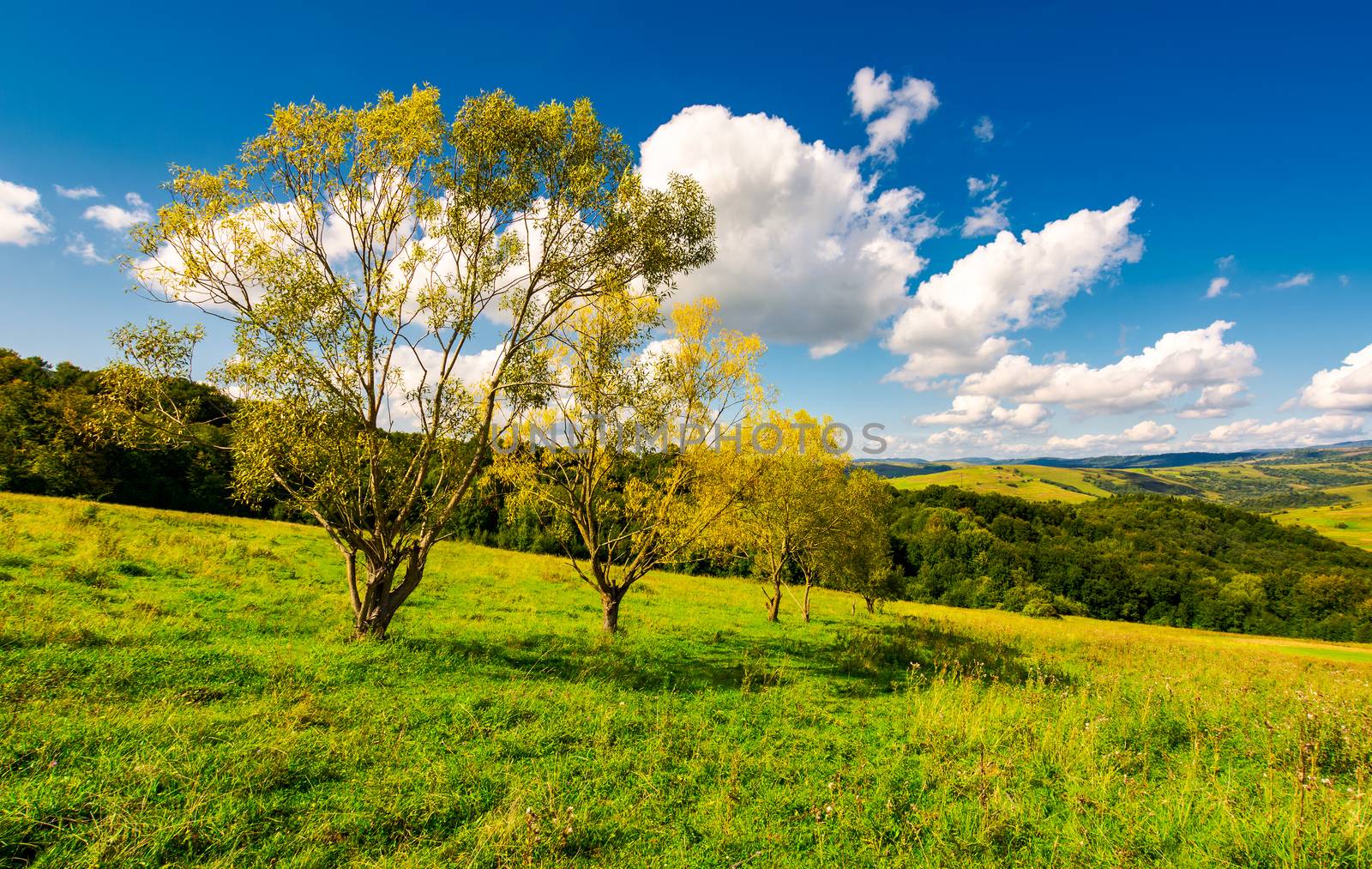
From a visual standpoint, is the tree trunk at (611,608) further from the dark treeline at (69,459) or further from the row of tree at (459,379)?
the dark treeline at (69,459)

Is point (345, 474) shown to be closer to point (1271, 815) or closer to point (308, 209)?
point (308, 209)

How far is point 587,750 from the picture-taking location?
8758 millimetres

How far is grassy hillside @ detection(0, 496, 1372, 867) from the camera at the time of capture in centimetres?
608

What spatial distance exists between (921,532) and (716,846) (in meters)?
92.3

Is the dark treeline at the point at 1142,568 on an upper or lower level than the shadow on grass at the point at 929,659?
lower

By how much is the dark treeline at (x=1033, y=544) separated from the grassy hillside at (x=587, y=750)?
1361 inches

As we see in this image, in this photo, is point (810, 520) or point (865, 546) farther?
point (865, 546)

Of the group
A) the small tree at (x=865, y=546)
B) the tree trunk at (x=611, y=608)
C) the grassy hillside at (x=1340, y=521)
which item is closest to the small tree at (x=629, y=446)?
the tree trunk at (x=611, y=608)

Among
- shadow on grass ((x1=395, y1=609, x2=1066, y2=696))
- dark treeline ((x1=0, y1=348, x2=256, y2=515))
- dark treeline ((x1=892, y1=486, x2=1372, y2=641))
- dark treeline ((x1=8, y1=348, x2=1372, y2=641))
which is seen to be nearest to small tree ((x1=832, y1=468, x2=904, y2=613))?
shadow on grass ((x1=395, y1=609, x2=1066, y2=696))

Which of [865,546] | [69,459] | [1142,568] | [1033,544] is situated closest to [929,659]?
[865,546]

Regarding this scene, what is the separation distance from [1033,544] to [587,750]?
10130 centimetres

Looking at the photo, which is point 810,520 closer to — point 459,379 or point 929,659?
point 929,659

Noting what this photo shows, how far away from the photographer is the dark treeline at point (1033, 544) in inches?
2005

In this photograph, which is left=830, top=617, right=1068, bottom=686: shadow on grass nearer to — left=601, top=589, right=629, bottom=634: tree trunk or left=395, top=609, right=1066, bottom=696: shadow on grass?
left=395, top=609, right=1066, bottom=696: shadow on grass
